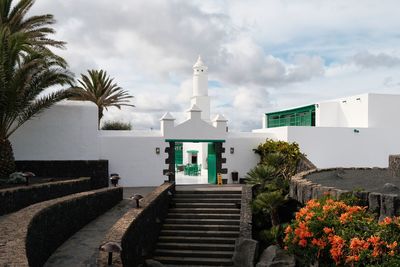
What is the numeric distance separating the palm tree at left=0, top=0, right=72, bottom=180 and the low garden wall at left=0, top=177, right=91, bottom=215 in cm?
299

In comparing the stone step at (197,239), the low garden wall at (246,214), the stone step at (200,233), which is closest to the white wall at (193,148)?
the low garden wall at (246,214)

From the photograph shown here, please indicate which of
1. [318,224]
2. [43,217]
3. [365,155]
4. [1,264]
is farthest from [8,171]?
[365,155]

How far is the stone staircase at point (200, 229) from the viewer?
41.5ft

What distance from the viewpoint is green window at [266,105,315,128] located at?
2886cm

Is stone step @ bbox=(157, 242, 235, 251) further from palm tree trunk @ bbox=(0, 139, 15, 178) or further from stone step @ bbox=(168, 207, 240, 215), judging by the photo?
palm tree trunk @ bbox=(0, 139, 15, 178)

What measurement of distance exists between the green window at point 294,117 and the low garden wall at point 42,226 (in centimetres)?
1876

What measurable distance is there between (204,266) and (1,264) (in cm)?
729

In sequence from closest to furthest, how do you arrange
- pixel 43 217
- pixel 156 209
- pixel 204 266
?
pixel 43 217, pixel 204 266, pixel 156 209

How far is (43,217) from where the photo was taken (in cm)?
914

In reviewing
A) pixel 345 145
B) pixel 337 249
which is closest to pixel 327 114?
pixel 345 145

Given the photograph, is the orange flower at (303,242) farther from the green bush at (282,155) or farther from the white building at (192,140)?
the white building at (192,140)

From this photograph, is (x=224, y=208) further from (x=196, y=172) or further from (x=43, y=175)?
(x=196, y=172)

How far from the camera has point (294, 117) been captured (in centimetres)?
3133

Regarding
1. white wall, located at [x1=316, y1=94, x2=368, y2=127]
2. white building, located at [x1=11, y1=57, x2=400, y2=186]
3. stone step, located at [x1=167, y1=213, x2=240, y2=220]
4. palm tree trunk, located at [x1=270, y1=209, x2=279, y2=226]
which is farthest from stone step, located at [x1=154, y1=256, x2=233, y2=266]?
white wall, located at [x1=316, y1=94, x2=368, y2=127]
